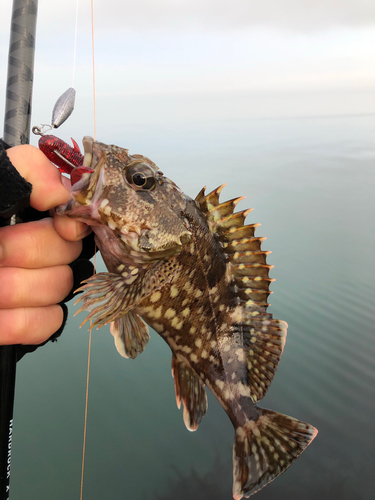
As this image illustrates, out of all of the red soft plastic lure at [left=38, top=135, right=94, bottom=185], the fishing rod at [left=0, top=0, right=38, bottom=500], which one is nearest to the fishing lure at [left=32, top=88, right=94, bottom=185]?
the red soft plastic lure at [left=38, top=135, right=94, bottom=185]

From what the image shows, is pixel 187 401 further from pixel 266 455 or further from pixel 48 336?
pixel 48 336

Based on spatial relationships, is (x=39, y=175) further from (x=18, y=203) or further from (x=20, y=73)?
(x=20, y=73)

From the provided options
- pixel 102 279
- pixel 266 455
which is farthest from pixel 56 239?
pixel 266 455

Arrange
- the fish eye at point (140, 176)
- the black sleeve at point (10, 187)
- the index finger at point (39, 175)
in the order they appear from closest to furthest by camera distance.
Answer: the black sleeve at point (10, 187), the index finger at point (39, 175), the fish eye at point (140, 176)

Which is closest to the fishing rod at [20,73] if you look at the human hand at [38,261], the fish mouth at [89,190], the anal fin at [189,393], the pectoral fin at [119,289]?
the human hand at [38,261]

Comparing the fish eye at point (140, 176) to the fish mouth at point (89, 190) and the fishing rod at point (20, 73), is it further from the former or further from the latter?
the fishing rod at point (20, 73)

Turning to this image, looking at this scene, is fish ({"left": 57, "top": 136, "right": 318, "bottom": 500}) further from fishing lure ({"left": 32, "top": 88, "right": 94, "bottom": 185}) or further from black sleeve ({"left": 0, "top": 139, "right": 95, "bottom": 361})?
black sleeve ({"left": 0, "top": 139, "right": 95, "bottom": 361})

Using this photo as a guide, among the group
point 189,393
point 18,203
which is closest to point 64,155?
point 18,203
